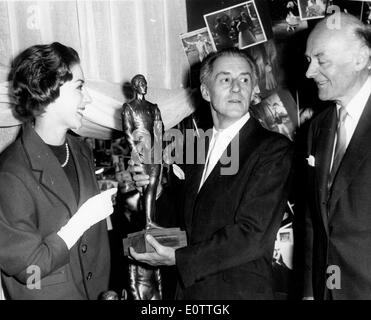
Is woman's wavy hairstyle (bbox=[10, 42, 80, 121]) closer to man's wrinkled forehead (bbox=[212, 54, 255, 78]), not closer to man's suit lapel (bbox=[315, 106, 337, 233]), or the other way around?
man's wrinkled forehead (bbox=[212, 54, 255, 78])

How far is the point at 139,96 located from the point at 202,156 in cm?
36

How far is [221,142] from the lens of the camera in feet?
6.20

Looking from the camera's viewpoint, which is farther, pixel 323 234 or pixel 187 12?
pixel 187 12

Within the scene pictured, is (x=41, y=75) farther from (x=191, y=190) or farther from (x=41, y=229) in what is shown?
(x=191, y=190)

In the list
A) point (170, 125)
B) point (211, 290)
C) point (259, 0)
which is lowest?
point (211, 290)

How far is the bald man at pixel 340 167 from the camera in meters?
1.64

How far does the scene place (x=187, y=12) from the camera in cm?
296

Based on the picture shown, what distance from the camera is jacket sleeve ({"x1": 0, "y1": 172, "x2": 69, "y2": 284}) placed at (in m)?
1.52

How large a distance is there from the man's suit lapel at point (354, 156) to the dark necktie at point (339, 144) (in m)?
0.07

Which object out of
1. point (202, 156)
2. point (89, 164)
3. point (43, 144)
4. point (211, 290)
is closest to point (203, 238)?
point (211, 290)

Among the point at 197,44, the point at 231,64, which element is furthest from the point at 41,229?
the point at 197,44

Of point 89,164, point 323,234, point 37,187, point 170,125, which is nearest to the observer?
point 37,187

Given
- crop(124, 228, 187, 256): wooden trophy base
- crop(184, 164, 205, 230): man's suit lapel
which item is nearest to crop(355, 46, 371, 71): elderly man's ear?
crop(184, 164, 205, 230): man's suit lapel
